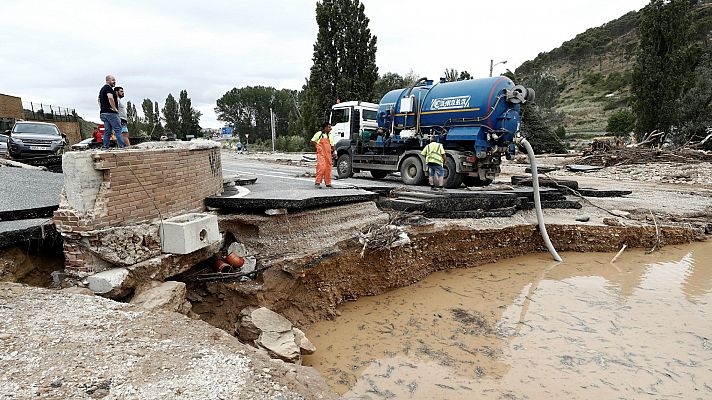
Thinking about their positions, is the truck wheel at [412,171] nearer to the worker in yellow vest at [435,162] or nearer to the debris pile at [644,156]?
the worker in yellow vest at [435,162]

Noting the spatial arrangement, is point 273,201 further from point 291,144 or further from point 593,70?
point 593,70

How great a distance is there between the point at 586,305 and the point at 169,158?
6.02m

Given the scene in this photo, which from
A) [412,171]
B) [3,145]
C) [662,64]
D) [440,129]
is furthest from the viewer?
[662,64]

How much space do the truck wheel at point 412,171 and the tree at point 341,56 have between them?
16.5 meters

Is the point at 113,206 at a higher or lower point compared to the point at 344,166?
higher

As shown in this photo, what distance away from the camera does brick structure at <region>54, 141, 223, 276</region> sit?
13.4 feet

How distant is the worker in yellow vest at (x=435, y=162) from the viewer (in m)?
8.90

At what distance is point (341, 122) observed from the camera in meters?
12.2

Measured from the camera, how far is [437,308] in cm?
570

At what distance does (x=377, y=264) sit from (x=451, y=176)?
3.78m

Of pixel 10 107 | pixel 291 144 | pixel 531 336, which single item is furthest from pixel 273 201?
pixel 10 107

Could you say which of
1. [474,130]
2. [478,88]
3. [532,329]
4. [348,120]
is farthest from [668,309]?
[348,120]

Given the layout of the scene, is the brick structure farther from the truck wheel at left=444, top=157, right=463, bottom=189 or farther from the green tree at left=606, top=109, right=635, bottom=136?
the green tree at left=606, top=109, right=635, bottom=136

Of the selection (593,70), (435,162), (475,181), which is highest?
(593,70)
